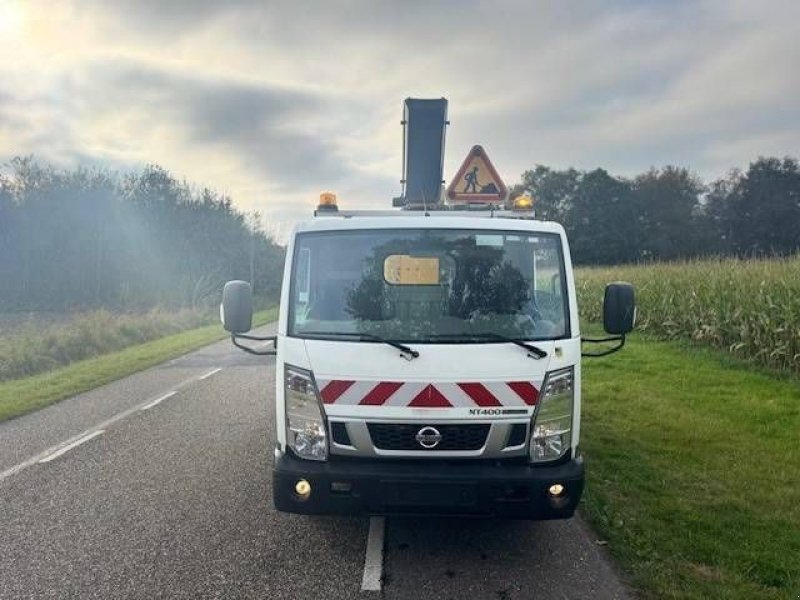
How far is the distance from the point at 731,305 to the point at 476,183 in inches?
289

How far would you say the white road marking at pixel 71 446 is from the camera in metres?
6.28

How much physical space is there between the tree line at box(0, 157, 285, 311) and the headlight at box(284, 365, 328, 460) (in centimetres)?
3287

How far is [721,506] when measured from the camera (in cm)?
484

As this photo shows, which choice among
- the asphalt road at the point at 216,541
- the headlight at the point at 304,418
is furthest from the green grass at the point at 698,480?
the headlight at the point at 304,418

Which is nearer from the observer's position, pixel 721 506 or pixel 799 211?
pixel 721 506

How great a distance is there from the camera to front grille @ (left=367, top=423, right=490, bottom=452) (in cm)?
366

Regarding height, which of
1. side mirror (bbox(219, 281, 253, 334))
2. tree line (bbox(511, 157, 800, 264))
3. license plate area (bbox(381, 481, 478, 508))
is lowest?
license plate area (bbox(381, 481, 478, 508))

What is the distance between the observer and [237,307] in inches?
170

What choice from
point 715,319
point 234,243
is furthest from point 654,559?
point 234,243

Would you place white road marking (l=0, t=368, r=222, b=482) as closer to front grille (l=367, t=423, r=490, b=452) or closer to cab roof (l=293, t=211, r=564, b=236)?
cab roof (l=293, t=211, r=564, b=236)

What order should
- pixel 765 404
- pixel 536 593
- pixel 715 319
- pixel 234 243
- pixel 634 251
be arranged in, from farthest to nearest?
pixel 634 251, pixel 234 243, pixel 715 319, pixel 765 404, pixel 536 593

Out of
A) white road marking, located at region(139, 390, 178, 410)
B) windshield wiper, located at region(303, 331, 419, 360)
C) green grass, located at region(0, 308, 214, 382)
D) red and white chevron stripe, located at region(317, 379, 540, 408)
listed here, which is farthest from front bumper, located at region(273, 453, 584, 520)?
green grass, located at region(0, 308, 214, 382)

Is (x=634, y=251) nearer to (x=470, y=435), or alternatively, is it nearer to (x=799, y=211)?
(x=799, y=211)

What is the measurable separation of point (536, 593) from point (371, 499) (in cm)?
111
